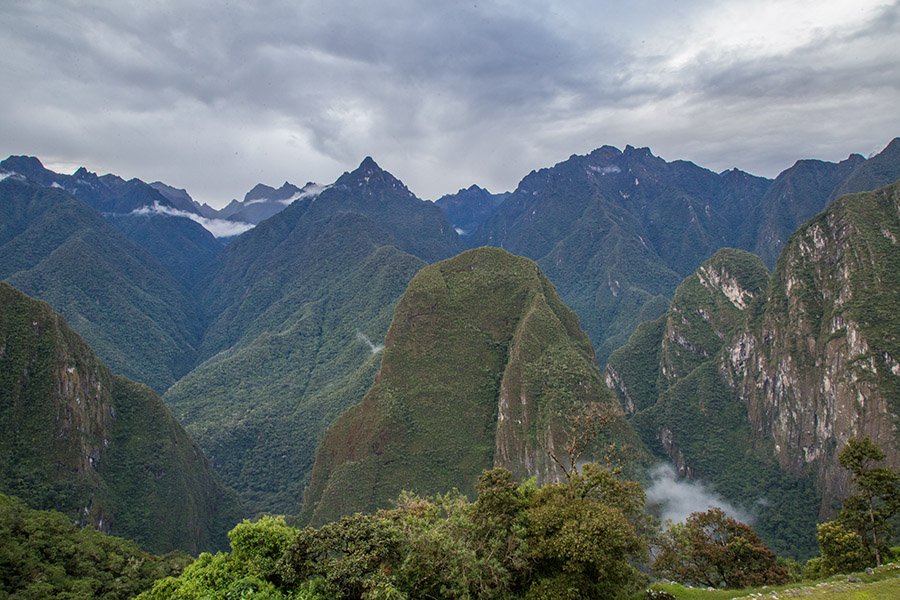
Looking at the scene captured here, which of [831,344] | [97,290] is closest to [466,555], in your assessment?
[831,344]

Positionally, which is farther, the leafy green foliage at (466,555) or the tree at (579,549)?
the leafy green foliage at (466,555)

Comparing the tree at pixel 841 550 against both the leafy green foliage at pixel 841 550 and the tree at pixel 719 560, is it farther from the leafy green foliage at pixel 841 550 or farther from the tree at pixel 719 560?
the tree at pixel 719 560

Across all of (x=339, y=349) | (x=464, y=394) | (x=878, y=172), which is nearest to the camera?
(x=464, y=394)

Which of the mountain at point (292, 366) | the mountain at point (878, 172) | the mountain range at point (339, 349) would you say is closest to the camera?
the mountain range at point (339, 349)

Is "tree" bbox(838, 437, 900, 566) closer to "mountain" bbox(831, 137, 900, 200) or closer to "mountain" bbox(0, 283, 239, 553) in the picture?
"mountain" bbox(0, 283, 239, 553)

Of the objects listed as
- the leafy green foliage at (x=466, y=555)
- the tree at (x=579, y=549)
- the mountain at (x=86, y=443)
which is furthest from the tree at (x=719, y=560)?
the mountain at (x=86, y=443)

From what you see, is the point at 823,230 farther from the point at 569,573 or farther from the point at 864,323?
the point at 569,573

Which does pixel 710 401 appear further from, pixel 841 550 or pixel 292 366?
pixel 292 366
